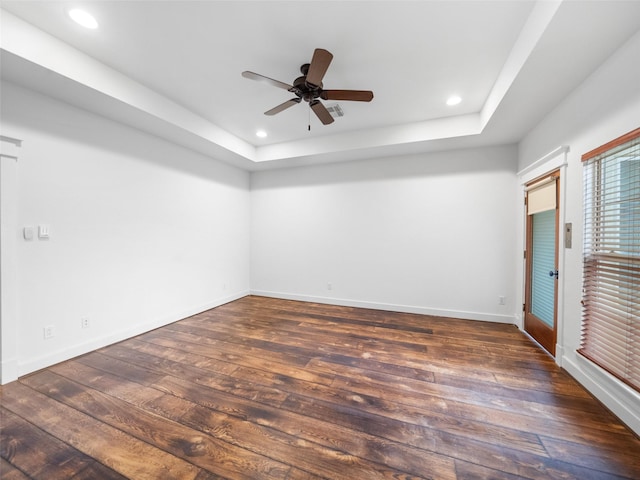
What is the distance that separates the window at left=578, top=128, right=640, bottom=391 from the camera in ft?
5.50

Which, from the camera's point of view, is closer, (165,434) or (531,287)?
(165,434)

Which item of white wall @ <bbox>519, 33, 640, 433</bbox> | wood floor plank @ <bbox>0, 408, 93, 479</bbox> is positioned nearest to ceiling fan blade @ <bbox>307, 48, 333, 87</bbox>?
white wall @ <bbox>519, 33, 640, 433</bbox>

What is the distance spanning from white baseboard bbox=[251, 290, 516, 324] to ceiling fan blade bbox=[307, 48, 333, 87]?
11.3 ft

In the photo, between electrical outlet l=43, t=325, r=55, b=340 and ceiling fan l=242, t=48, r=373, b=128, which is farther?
electrical outlet l=43, t=325, r=55, b=340

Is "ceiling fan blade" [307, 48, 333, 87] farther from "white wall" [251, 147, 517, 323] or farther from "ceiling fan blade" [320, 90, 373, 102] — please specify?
"white wall" [251, 147, 517, 323]

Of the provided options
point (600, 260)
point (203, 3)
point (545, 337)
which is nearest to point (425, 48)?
point (203, 3)

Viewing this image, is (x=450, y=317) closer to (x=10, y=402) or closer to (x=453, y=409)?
(x=453, y=409)

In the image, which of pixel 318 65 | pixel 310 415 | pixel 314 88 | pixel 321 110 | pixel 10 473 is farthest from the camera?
pixel 321 110

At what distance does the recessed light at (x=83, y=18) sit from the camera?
1.82 meters

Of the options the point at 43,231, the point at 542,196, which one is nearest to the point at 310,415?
the point at 43,231

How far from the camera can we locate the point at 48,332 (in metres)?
2.40

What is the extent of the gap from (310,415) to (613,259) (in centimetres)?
256

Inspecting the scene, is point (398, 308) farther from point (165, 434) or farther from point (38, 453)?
point (38, 453)

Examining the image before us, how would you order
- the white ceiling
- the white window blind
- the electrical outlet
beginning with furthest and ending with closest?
the white window blind < the electrical outlet < the white ceiling
